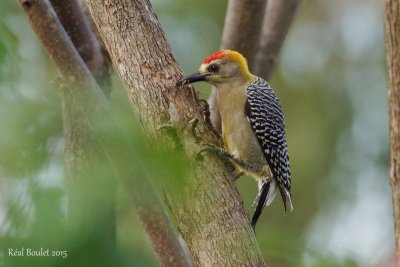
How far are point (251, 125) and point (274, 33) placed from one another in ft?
5.35

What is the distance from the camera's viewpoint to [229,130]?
5750 millimetres

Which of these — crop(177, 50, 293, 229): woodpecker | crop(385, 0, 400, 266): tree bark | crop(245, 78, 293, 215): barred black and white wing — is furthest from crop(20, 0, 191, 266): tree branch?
crop(385, 0, 400, 266): tree bark

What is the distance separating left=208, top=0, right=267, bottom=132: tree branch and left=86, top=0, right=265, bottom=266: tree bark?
6.44ft

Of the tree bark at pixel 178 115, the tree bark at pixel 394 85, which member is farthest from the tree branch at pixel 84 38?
the tree bark at pixel 394 85

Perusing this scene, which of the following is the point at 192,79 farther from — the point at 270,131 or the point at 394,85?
the point at 394,85

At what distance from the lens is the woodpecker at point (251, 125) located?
5.59 m

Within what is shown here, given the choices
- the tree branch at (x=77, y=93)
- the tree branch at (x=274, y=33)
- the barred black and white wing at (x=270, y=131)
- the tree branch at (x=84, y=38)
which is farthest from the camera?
the tree branch at (x=274, y=33)

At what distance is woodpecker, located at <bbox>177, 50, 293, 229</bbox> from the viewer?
5594 millimetres

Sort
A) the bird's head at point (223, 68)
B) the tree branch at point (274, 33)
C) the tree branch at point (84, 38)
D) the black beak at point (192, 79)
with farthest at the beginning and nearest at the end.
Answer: the tree branch at point (274, 33), the tree branch at point (84, 38), the bird's head at point (223, 68), the black beak at point (192, 79)

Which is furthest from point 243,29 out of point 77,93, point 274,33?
→ point 77,93

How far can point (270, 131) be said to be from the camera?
574 centimetres

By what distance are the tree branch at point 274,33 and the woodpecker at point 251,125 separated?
3.26 feet

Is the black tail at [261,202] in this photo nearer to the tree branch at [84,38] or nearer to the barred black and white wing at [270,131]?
the barred black and white wing at [270,131]

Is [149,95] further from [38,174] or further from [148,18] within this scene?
[38,174]
